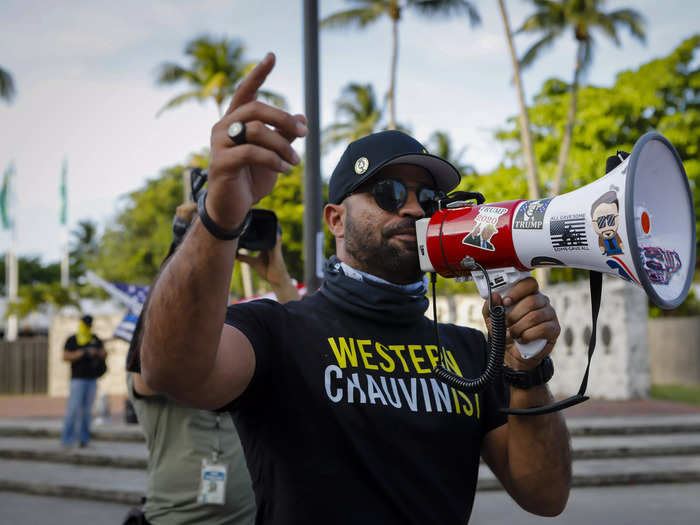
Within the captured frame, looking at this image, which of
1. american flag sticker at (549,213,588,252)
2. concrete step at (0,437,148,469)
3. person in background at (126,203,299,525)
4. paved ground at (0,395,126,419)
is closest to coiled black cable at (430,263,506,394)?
american flag sticker at (549,213,588,252)

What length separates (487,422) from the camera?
188 centimetres

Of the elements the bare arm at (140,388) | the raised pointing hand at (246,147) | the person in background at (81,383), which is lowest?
the person in background at (81,383)

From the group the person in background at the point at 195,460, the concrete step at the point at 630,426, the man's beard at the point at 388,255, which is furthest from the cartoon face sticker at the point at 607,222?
the concrete step at the point at 630,426

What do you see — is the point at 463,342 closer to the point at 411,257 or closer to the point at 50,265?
the point at 411,257

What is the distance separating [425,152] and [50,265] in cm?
6544

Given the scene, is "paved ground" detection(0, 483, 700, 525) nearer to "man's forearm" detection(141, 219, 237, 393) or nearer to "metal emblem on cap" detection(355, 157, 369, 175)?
"metal emblem on cap" detection(355, 157, 369, 175)

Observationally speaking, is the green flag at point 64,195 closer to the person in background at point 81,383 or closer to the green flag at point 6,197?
the green flag at point 6,197

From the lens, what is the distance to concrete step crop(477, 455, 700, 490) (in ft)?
24.4

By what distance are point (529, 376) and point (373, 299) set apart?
1.42ft

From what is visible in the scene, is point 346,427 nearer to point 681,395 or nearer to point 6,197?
point 681,395

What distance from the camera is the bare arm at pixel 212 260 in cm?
111

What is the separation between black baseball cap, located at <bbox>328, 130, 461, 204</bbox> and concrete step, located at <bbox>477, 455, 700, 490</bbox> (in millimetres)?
5969

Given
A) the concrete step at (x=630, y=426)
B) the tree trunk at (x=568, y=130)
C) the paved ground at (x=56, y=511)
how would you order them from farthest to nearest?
the tree trunk at (x=568, y=130), the concrete step at (x=630, y=426), the paved ground at (x=56, y=511)

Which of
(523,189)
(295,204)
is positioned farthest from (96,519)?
(523,189)
